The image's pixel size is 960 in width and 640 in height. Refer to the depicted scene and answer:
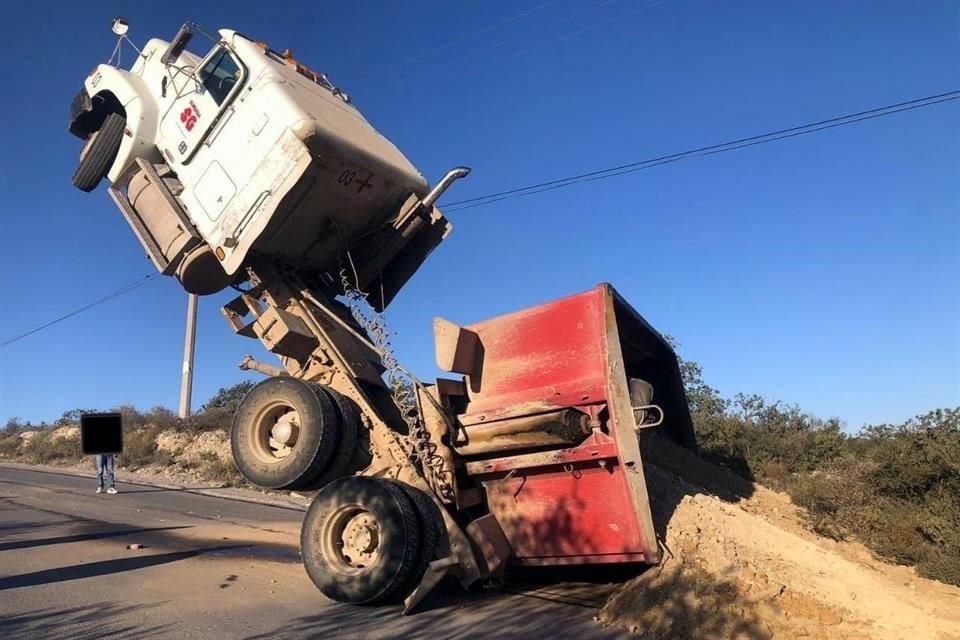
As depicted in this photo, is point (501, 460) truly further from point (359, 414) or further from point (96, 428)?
point (96, 428)

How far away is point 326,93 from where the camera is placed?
7449 millimetres

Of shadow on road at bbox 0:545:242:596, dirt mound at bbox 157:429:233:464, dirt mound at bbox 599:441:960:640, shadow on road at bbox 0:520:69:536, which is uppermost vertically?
dirt mound at bbox 157:429:233:464

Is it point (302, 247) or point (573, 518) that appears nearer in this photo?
point (573, 518)

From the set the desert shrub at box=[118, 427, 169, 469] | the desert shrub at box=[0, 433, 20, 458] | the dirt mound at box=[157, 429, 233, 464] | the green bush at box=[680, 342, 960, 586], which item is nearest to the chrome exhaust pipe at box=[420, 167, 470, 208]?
the green bush at box=[680, 342, 960, 586]

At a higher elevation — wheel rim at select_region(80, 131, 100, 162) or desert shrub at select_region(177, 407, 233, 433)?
wheel rim at select_region(80, 131, 100, 162)

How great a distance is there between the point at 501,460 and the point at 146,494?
39.1ft

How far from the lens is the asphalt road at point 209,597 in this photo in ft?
15.1

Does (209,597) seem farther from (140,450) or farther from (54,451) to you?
(54,451)

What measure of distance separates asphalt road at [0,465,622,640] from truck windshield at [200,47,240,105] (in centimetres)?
456

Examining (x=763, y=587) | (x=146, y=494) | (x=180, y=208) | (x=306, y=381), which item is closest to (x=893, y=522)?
(x=763, y=587)

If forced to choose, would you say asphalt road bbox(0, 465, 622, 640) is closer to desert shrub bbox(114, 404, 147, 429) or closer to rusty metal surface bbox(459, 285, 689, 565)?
rusty metal surface bbox(459, 285, 689, 565)

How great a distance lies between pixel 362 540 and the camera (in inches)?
211

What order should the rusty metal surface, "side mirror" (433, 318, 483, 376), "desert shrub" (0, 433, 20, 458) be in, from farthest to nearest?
1. "desert shrub" (0, 433, 20, 458)
2. "side mirror" (433, 318, 483, 376)
3. the rusty metal surface

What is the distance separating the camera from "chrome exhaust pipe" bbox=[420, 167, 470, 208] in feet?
23.0
